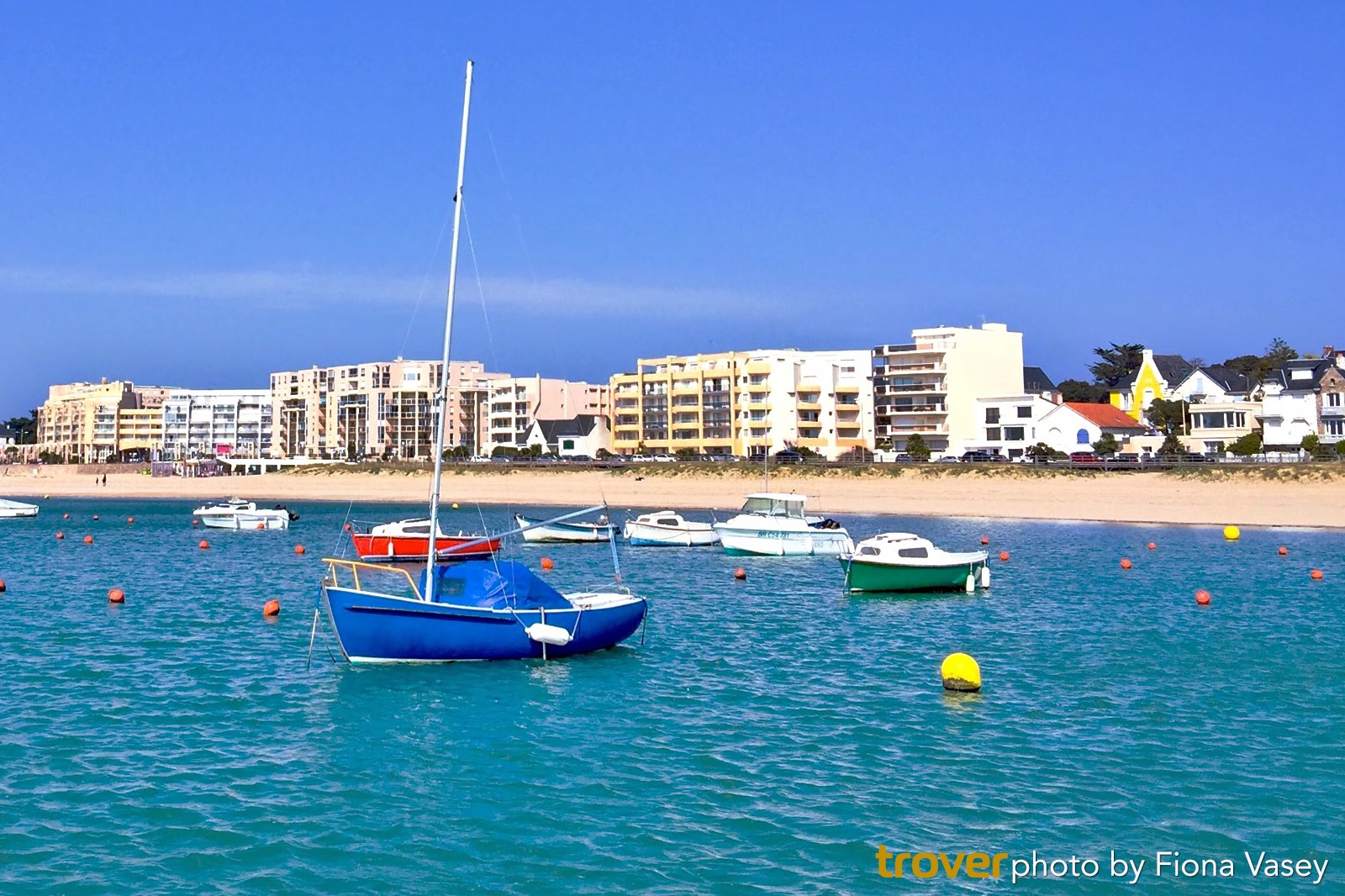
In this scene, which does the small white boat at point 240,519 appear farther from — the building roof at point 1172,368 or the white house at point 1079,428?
the building roof at point 1172,368

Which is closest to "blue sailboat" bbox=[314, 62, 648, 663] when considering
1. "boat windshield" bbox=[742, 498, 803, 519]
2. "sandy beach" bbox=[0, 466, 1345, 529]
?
"boat windshield" bbox=[742, 498, 803, 519]

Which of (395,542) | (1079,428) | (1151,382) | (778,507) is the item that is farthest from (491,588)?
(1151,382)

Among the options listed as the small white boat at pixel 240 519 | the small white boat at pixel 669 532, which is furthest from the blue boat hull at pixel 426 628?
the small white boat at pixel 240 519

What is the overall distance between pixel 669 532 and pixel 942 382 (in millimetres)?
83670

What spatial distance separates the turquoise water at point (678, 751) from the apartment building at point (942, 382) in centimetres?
10465

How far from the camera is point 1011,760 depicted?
2205 cm

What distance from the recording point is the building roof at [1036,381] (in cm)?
16875

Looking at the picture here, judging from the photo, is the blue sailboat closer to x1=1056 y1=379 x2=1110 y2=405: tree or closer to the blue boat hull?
the blue boat hull

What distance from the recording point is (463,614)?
30.2 metres

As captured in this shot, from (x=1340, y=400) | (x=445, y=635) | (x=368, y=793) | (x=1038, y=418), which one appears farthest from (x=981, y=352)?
(x=368, y=793)

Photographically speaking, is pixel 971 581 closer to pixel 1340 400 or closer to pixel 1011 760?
pixel 1011 760

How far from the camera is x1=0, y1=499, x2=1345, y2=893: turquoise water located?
56.7 ft

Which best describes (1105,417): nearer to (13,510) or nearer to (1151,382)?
(1151,382)

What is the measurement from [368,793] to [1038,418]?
121987 mm
